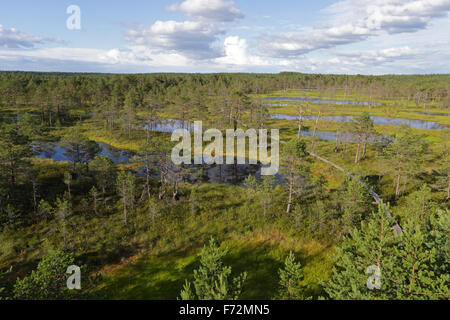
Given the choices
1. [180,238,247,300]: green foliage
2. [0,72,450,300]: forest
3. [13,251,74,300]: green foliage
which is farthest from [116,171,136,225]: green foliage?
[180,238,247,300]: green foliage

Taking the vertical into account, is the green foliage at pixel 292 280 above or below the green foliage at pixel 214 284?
below

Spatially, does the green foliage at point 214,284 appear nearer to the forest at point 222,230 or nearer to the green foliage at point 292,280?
the forest at point 222,230

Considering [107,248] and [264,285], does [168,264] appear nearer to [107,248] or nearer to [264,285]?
[107,248]

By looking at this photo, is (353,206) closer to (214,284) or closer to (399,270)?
(399,270)

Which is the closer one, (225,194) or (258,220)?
(258,220)

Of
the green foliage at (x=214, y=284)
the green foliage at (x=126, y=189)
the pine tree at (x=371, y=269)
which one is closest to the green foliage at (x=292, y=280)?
the pine tree at (x=371, y=269)

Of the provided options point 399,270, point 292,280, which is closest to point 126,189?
point 292,280

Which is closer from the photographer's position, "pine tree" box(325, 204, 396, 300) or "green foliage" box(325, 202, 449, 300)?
"green foliage" box(325, 202, 449, 300)

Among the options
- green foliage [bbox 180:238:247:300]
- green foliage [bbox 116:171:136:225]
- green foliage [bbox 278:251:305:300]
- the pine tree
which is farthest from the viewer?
green foliage [bbox 116:171:136:225]

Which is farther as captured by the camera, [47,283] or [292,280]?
[292,280]

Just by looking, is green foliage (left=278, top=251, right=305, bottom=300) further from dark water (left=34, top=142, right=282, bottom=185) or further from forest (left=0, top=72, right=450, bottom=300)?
dark water (left=34, top=142, right=282, bottom=185)
